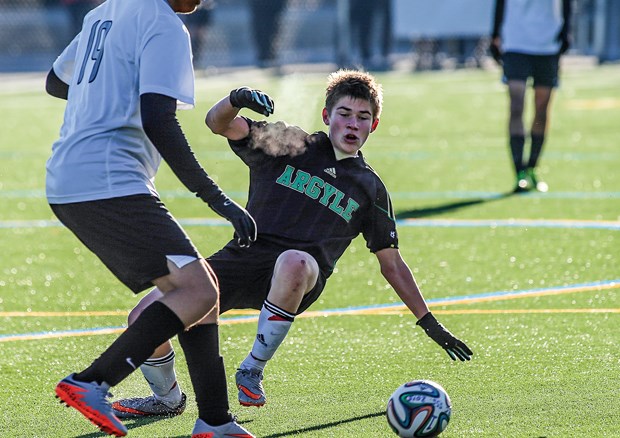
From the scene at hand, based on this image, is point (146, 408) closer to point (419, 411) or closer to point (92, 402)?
point (92, 402)

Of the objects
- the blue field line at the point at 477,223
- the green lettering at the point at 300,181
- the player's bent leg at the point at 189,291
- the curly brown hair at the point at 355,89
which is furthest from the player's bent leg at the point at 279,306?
the blue field line at the point at 477,223

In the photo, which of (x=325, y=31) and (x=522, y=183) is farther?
(x=325, y=31)

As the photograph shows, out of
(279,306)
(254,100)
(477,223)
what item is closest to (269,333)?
(279,306)

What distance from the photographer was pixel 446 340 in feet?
14.8

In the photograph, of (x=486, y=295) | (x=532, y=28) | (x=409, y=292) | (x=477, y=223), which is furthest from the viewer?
(x=532, y=28)

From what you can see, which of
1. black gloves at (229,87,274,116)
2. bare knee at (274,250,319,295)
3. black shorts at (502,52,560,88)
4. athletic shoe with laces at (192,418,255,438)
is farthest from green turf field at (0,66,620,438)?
black gloves at (229,87,274,116)

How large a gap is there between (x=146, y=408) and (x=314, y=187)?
107 centimetres

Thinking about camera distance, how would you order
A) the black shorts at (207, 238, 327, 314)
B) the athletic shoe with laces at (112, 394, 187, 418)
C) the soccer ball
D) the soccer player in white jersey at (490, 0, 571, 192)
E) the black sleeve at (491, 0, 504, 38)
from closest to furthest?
the soccer ball → the athletic shoe with laces at (112, 394, 187, 418) → the black shorts at (207, 238, 327, 314) → the soccer player in white jersey at (490, 0, 571, 192) → the black sleeve at (491, 0, 504, 38)

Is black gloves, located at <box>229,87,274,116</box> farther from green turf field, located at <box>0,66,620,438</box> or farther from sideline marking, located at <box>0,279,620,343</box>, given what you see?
sideline marking, located at <box>0,279,620,343</box>

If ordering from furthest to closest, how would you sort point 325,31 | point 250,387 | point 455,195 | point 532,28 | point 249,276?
point 325,31
point 532,28
point 455,195
point 249,276
point 250,387

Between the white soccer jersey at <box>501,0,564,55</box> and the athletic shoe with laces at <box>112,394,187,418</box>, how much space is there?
20.6ft

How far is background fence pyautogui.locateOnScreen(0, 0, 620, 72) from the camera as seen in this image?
23.4 m

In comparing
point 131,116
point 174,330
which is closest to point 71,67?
point 131,116

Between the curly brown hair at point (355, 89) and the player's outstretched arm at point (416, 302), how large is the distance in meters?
0.60
